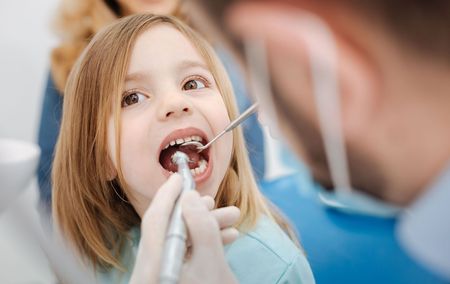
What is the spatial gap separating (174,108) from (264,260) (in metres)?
0.23

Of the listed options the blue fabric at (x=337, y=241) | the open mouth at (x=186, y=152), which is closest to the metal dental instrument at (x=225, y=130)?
the open mouth at (x=186, y=152)

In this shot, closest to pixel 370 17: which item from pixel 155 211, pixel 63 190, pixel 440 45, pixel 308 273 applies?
pixel 440 45

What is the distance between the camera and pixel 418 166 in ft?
1.41

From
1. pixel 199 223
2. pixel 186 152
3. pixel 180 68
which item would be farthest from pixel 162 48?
pixel 199 223

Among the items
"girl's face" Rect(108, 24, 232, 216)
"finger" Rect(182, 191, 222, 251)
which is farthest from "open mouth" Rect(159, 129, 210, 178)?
"finger" Rect(182, 191, 222, 251)

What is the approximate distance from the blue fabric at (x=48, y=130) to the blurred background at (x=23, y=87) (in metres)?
0.01

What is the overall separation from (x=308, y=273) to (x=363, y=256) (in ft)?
0.24

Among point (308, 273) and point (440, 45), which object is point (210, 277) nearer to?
point (308, 273)

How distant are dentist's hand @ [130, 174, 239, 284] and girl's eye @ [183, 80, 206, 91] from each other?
0.16 meters

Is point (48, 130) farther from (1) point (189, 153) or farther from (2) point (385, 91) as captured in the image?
(2) point (385, 91)

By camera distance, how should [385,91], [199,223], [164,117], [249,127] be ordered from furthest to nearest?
[249,127]
[164,117]
[199,223]
[385,91]

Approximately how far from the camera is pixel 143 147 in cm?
66

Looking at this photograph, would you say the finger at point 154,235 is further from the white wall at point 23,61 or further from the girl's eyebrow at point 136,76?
the white wall at point 23,61

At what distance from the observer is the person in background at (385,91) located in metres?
0.40
